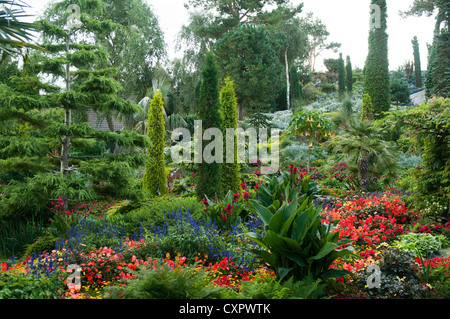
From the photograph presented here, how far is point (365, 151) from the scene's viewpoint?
7.25 m

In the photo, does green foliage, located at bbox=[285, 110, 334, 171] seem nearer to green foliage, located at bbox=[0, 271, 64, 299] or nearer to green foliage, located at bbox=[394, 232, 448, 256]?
green foliage, located at bbox=[394, 232, 448, 256]

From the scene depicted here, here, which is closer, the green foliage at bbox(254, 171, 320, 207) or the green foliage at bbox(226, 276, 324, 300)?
the green foliage at bbox(226, 276, 324, 300)

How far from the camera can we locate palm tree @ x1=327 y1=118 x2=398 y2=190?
7168mm

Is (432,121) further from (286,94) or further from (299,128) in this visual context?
(286,94)

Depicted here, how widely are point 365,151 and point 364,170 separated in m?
0.45

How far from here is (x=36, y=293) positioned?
2486mm

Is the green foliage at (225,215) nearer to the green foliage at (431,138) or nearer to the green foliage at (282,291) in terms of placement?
the green foliage at (282,291)

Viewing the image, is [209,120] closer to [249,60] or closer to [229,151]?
[229,151]

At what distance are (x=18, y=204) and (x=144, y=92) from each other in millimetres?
13578

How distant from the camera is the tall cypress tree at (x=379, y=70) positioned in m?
15.4

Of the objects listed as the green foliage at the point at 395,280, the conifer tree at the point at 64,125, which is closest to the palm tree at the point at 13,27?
the conifer tree at the point at 64,125

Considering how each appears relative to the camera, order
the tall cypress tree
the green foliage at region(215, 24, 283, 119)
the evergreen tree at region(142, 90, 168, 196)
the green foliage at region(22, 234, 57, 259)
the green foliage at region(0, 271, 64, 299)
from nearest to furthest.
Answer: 1. the green foliage at region(0, 271, 64, 299)
2. the green foliage at region(22, 234, 57, 259)
3. the evergreen tree at region(142, 90, 168, 196)
4. the tall cypress tree
5. the green foliage at region(215, 24, 283, 119)

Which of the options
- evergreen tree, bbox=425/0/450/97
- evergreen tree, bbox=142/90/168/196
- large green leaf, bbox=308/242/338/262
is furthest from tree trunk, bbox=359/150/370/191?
evergreen tree, bbox=425/0/450/97

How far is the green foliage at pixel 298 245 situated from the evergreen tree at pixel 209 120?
4.01 meters
